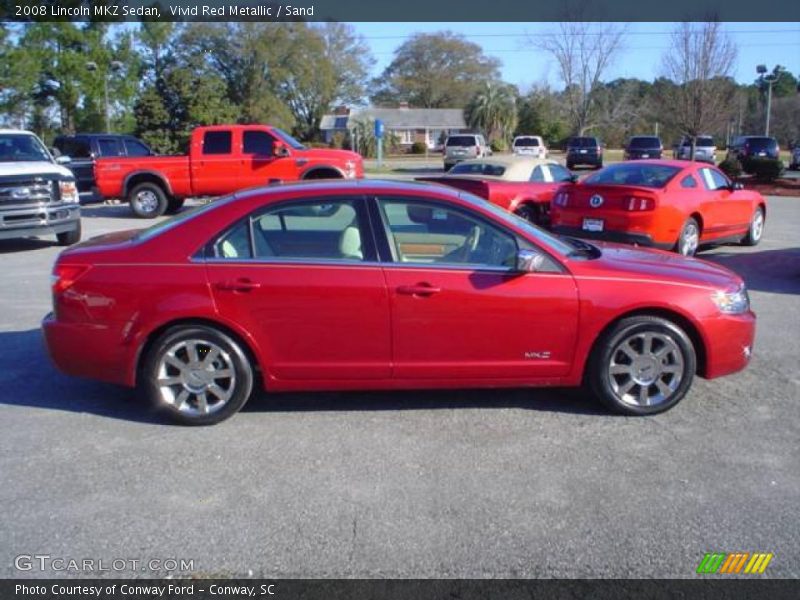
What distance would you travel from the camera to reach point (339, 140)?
59156mm

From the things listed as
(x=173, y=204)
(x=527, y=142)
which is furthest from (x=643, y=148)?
(x=173, y=204)

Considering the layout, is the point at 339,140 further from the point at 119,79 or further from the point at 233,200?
the point at 233,200

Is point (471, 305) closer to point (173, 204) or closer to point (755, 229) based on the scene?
point (755, 229)

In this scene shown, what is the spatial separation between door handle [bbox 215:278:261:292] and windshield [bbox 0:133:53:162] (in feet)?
32.6

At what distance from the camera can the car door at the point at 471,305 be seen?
4.65 m

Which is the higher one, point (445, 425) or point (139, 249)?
point (139, 249)

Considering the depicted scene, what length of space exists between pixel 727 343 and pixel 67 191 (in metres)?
11.2

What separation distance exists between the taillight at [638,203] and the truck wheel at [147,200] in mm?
11734

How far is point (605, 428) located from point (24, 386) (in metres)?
4.34

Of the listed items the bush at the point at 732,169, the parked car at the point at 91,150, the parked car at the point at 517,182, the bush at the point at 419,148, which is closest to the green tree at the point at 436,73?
the bush at the point at 419,148

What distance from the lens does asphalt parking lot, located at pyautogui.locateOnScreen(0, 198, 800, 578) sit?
3.33 metres

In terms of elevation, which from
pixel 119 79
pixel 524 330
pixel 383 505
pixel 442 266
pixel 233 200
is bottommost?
pixel 383 505

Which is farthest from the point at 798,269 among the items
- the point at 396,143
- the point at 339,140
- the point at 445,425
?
the point at 396,143

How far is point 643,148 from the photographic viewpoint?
3578cm
